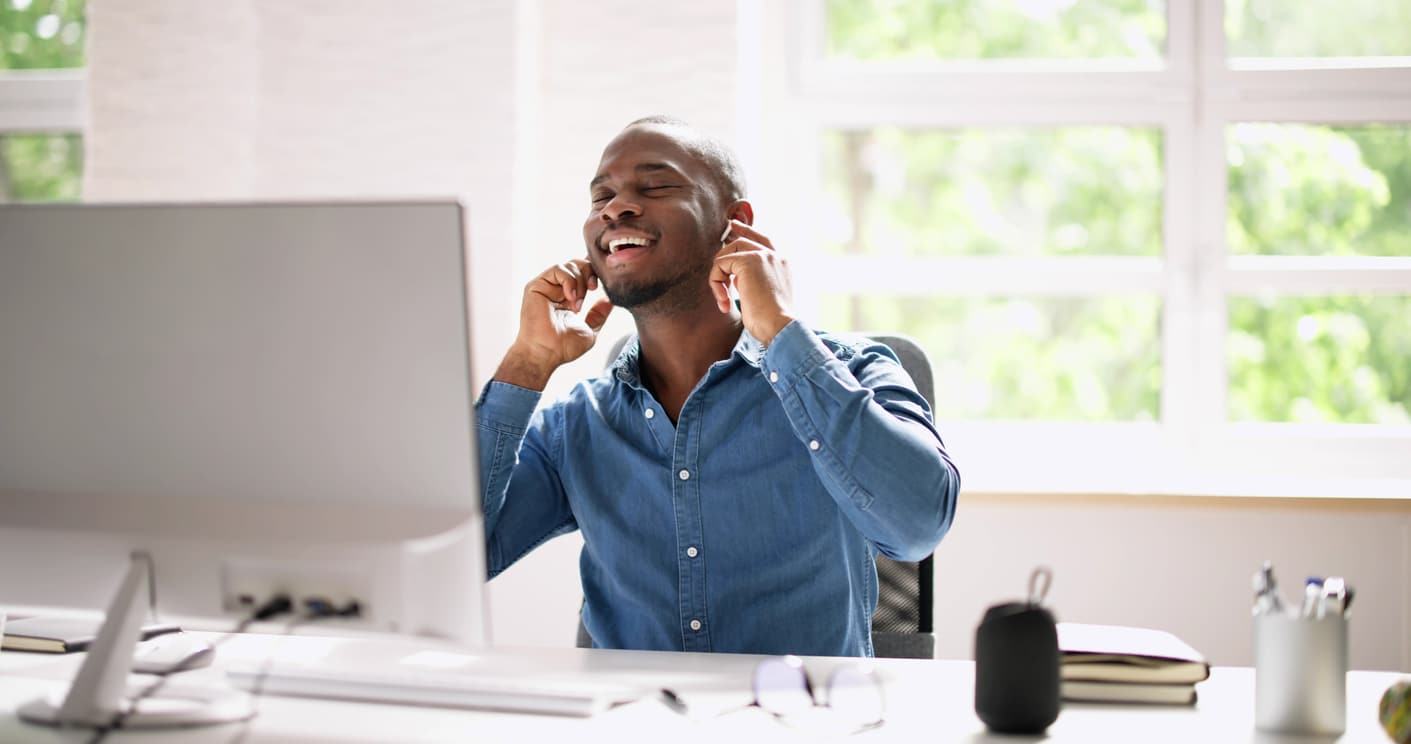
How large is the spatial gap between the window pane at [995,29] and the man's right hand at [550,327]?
4.71 feet

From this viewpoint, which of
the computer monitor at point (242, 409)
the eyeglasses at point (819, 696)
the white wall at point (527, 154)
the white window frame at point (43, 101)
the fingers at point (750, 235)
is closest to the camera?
the computer monitor at point (242, 409)

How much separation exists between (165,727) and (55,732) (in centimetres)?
9

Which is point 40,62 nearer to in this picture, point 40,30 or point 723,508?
point 40,30

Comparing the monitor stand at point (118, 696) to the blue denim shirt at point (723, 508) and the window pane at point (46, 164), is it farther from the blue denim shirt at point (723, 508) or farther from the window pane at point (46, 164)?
the window pane at point (46, 164)

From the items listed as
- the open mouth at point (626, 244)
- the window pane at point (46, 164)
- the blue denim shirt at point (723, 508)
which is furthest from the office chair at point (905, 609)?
the window pane at point (46, 164)

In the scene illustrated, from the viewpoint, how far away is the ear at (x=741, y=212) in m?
1.73

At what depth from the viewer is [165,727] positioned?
3.46 ft

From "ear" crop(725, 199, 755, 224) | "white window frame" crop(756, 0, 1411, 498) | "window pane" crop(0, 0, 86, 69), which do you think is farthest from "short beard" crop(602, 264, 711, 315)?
"window pane" crop(0, 0, 86, 69)

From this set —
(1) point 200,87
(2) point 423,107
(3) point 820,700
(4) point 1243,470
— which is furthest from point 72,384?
(4) point 1243,470

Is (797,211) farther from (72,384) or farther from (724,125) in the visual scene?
(72,384)

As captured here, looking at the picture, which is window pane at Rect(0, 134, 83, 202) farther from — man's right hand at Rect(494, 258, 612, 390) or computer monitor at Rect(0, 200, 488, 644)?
computer monitor at Rect(0, 200, 488, 644)

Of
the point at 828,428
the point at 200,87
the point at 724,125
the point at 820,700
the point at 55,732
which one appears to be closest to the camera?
the point at 55,732

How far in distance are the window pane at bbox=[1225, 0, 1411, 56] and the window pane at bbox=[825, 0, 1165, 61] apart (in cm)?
18

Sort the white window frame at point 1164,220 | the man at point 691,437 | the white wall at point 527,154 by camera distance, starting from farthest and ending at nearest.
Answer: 1. the white window frame at point 1164,220
2. the white wall at point 527,154
3. the man at point 691,437
